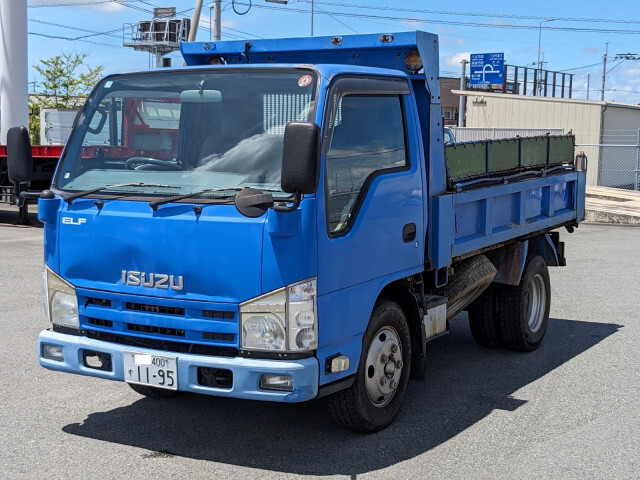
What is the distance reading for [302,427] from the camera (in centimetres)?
559

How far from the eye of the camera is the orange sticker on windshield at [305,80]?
4.89 metres

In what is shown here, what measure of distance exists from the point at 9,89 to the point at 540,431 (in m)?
18.9

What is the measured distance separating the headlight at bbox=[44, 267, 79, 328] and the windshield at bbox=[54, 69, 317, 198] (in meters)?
0.56

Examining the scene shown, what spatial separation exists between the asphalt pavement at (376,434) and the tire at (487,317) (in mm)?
Result: 150

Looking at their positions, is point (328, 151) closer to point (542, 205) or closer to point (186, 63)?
point (186, 63)

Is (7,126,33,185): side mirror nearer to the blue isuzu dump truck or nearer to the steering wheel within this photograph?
the blue isuzu dump truck

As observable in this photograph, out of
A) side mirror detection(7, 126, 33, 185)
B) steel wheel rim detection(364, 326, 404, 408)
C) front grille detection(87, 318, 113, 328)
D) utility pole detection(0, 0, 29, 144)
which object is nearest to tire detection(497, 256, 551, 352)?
steel wheel rim detection(364, 326, 404, 408)

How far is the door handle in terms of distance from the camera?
5.50 metres

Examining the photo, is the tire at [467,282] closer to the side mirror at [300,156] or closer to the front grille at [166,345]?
the front grille at [166,345]

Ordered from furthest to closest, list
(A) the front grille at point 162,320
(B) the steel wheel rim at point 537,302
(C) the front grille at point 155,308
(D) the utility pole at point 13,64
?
(D) the utility pole at point 13,64, (B) the steel wheel rim at point 537,302, (C) the front grille at point 155,308, (A) the front grille at point 162,320

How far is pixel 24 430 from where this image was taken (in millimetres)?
5465

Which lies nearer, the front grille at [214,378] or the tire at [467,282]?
the front grille at [214,378]

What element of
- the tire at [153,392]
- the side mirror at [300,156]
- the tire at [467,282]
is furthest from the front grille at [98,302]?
the tire at [467,282]

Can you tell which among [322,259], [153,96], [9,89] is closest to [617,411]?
[322,259]
